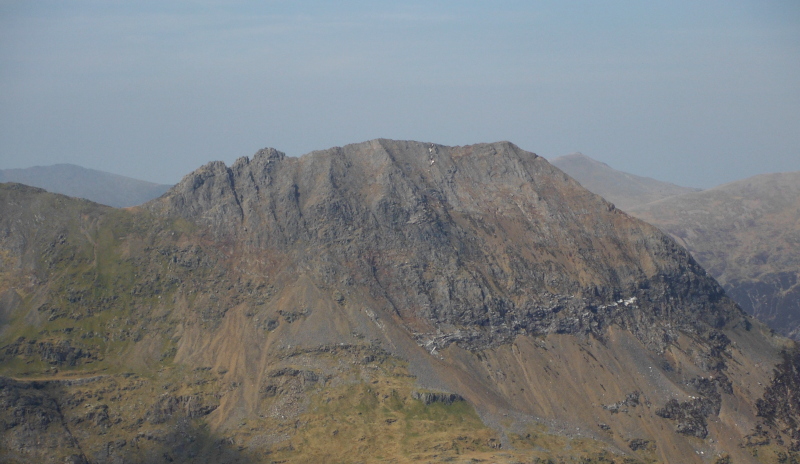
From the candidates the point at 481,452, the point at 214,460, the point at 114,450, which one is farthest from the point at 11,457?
the point at 481,452

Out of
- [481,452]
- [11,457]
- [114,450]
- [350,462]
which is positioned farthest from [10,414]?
[481,452]

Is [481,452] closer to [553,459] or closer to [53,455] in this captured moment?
[553,459]

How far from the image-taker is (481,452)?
19938cm

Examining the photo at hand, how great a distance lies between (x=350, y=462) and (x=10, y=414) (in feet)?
290

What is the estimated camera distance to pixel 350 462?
197 m

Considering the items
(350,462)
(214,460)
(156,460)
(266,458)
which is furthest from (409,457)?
(156,460)

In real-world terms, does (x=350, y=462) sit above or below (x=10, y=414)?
below

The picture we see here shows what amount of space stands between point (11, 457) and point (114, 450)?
23958mm

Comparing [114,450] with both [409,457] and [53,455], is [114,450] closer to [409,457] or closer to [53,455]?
[53,455]

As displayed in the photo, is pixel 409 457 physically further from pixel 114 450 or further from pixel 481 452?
pixel 114 450

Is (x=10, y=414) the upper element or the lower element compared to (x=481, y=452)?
upper

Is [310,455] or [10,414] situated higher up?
[10,414]

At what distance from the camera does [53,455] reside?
19425 centimetres

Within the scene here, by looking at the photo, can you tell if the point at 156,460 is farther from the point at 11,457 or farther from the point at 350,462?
the point at 350,462
